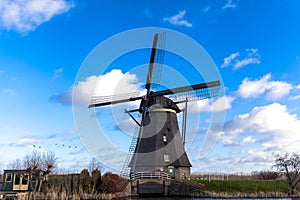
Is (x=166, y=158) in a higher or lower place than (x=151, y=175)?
higher

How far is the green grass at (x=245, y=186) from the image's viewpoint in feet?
87.3

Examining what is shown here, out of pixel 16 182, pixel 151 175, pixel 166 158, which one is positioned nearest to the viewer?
pixel 151 175

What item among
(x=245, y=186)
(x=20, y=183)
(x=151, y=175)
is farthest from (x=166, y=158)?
(x=20, y=183)

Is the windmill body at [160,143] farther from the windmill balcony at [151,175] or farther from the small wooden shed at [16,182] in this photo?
the small wooden shed at [16,182]

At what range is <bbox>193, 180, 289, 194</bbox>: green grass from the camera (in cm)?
2662

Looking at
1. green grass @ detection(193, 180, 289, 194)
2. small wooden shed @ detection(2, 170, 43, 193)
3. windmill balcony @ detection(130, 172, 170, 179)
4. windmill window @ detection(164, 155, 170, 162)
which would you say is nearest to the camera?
windmill balcony @ detection(130, 172, 170, 179)

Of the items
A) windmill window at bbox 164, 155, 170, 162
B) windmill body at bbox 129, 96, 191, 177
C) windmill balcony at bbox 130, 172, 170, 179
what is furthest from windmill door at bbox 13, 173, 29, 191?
windmill window at bbox 164, 155, 170, 162

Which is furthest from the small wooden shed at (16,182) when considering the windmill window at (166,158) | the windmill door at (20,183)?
the windmill window at (166,158)

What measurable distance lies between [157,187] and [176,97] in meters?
7.89

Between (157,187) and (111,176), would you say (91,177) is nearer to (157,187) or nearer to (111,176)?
(111,176)

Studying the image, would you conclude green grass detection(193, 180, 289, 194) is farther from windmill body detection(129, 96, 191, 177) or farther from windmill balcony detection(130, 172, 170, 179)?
windmill balcony detection(130, 172, 170, 179)

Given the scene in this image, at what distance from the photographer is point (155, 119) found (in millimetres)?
27688

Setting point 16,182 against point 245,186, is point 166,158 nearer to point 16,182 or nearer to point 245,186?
point 245,186

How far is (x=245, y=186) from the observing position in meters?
27.2
